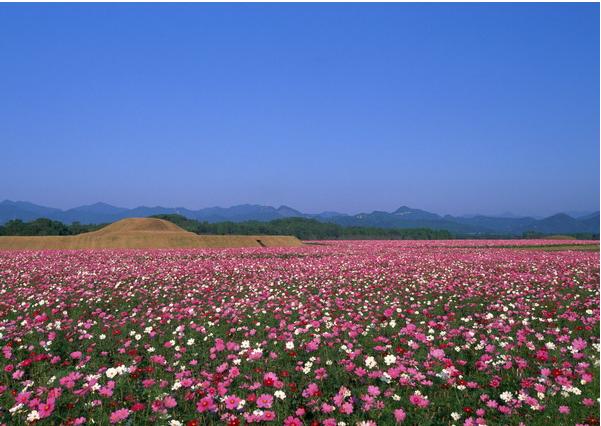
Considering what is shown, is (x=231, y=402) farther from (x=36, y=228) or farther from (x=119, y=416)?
(x=36, y=228)

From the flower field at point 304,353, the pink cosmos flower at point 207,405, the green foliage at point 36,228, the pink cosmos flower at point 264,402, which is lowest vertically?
the flower field at point 304,353

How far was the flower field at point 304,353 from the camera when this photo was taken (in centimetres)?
444

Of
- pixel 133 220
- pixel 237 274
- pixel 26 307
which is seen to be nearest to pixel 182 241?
pixel 133 220

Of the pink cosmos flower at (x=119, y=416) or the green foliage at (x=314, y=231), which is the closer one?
the pink cosmos flower at (x=119, y=416)

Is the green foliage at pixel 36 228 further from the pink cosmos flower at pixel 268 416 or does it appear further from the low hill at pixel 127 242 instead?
the pink cosmos flower at pixel 268 416

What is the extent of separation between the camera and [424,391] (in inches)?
199

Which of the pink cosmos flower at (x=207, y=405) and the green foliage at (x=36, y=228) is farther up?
the green foliage at (x=36, y=228)

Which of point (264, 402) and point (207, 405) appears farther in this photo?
point (207, 405)

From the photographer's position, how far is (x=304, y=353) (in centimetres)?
668

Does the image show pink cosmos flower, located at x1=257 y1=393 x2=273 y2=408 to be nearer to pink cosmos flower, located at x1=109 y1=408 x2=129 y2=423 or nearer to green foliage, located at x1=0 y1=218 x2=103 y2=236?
pink cosmos flower, located at x1=109 y1=408 x2=129 y2=423

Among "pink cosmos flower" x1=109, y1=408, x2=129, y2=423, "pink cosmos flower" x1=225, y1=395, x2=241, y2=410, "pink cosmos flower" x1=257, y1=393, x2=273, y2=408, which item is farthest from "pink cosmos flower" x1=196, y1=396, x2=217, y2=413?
"pink cosmos flower" x1=109, y1=408, x2=129, y2=423

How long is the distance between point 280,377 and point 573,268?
→ 16.7m

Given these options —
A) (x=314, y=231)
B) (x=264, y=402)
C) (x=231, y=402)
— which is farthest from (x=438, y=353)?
(x=314, y=231)

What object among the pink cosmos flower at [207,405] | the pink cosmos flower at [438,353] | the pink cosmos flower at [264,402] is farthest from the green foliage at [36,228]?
the pink cosmos flower at [264,402]
